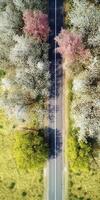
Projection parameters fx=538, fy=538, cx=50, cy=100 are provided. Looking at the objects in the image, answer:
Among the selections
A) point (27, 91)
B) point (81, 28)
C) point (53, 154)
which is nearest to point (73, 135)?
point (53, 154)

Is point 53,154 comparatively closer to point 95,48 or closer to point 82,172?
point 82,172

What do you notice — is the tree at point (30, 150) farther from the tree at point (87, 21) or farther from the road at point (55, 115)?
the tree at point (87, 21)

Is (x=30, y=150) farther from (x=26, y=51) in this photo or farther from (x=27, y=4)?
(x=27, y=4)

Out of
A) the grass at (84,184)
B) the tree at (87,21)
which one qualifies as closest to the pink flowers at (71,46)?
the tree at (87,21)

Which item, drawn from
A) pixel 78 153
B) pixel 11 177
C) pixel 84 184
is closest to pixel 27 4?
pixel 78 153

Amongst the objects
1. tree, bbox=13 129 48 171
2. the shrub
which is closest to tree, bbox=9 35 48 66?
the shrub
